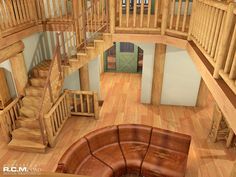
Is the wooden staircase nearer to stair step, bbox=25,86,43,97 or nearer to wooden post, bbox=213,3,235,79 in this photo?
stair step, bbox=25,86,43,97

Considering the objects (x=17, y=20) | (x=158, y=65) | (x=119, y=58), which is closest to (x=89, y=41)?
(x=17, y=20)

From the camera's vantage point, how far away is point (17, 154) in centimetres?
458

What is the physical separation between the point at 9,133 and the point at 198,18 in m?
4.61

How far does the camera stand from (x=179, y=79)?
623 centimetres

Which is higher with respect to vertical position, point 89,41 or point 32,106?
point 89,41

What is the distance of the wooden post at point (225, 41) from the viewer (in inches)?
81.1

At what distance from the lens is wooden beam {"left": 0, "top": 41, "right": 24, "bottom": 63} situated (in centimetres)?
438

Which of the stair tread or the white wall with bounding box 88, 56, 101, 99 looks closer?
the stair tread

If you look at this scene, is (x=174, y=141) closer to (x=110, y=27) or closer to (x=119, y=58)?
(x=110, y=27)

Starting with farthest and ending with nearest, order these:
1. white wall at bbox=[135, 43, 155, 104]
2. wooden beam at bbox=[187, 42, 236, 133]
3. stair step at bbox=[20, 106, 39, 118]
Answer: white wall at bbox=[135, 43, 155, 104] < stair step at bbox=[20, 106, 39, 118] < wooden beam at bbox=[187, 42, 236, 133]

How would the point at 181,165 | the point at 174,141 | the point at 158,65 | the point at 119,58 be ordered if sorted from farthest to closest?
the point at 119,58 < the point at 158,65 < the point at 174,141 < the point at 181,165

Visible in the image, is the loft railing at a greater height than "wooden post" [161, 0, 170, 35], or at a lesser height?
lesser

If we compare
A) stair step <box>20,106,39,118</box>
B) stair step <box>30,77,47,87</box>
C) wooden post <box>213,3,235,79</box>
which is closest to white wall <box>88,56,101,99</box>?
stair step <box>30,77,47,87</box>

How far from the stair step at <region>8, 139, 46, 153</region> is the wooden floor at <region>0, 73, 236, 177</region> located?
106mm
